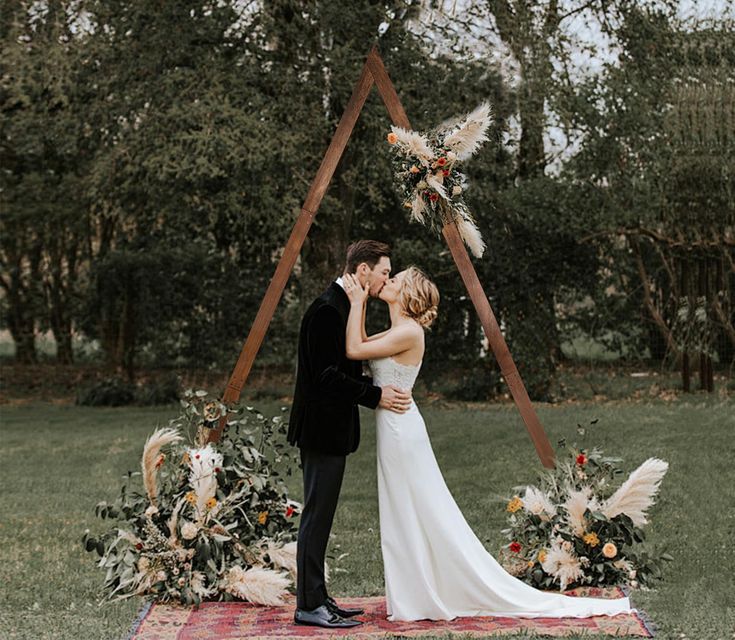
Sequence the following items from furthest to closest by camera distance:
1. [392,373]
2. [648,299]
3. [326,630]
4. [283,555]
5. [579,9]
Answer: [579,9], [648,299], [283,555], [392,373], [326,630]

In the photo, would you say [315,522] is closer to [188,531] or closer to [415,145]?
[188,531]

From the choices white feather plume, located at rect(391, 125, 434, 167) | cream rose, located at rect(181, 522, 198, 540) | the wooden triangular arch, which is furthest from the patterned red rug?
white feather plume, located at rect(391, 125, 434, 167)

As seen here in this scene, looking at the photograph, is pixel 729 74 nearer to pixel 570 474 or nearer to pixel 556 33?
pixel 556 33

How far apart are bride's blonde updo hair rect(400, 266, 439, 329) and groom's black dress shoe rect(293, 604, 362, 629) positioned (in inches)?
53.7

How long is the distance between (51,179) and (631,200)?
7209 mm

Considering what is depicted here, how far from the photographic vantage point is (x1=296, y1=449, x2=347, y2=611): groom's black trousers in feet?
17.0

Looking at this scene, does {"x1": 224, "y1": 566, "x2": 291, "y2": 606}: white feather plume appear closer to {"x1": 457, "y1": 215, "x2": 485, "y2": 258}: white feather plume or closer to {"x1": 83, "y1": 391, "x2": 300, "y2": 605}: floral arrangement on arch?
{"x1": 83, "y1": 391, "x2": 300, "y2": 605}: floral arrangement on arch

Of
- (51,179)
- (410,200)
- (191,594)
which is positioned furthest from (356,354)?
(51,179)

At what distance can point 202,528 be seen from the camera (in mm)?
5754

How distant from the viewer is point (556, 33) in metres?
13.1

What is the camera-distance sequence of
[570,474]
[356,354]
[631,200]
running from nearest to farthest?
1. [356,354]
2. [570,474]
3. [631,200]

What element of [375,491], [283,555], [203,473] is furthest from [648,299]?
[203,473]

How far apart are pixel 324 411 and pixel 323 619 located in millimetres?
925

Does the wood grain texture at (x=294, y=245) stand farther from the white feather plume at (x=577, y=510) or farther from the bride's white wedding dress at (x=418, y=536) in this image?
the white feather plume at (x=577, y=510)
